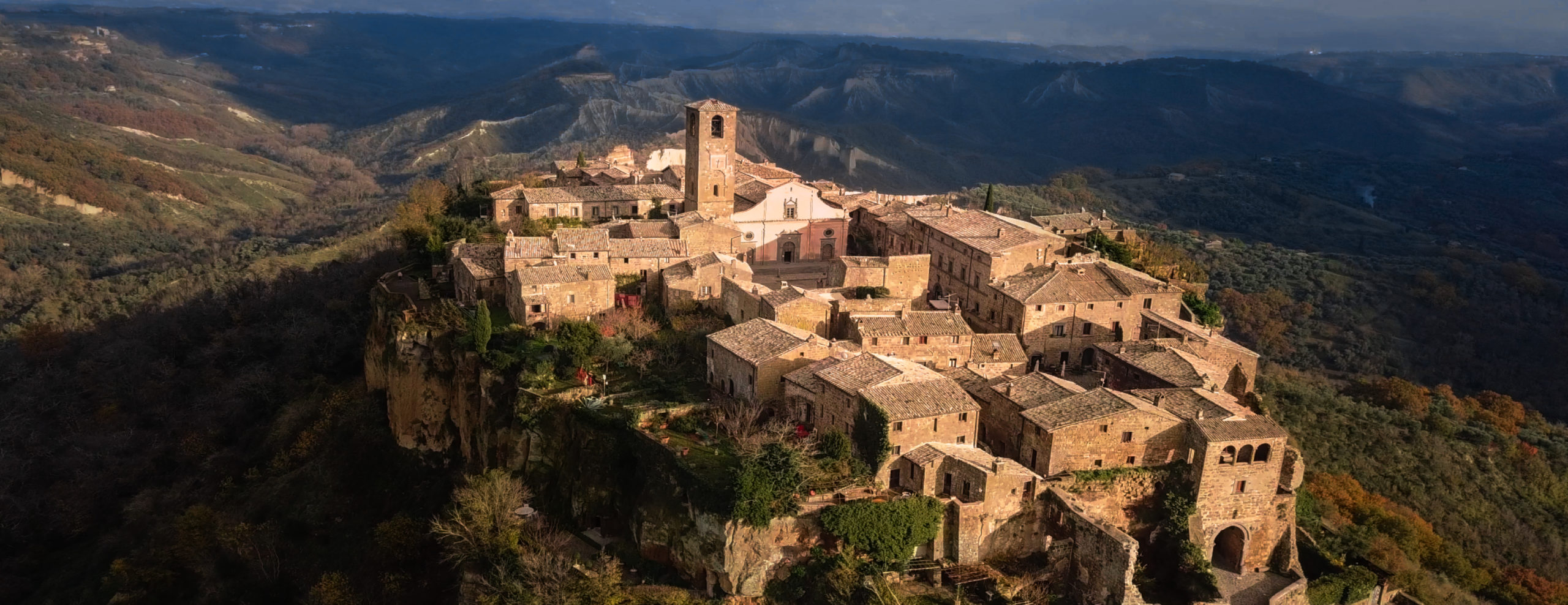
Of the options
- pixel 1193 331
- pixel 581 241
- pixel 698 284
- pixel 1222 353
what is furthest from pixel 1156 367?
pixel 581 241

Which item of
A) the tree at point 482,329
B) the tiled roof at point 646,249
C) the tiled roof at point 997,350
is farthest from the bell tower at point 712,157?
the tiled roof at point 997,350

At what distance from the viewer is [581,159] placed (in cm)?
6506

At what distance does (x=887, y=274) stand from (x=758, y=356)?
10693mm

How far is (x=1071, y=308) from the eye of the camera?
36.5 meters

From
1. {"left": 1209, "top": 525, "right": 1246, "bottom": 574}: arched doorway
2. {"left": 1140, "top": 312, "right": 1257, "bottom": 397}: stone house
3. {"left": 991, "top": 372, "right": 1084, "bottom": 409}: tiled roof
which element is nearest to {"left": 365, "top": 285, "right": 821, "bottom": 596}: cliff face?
{"left": 991, "top": 372, "right": 1084, "bottom": 409}: tiled roof

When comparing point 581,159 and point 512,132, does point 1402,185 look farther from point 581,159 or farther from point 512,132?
point 512,132

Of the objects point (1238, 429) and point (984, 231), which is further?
point (984, 231)

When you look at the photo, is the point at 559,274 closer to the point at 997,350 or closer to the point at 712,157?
the point at 997,350

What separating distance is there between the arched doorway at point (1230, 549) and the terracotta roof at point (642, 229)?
23089mm

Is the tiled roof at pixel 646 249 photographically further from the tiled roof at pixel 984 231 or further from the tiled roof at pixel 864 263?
the tiled roof at pixel 984 231

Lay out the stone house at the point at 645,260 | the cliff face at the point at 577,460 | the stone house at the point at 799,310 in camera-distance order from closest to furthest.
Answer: the cliff face at the point at 577,460 < the stone house at the point at 799,310 < the stone house at the point at 645,260

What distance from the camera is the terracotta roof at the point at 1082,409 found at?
26859 millimetres

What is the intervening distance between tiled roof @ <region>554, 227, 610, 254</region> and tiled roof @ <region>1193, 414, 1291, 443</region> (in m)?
21.8

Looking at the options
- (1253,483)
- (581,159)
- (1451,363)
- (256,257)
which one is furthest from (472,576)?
(256,257)
